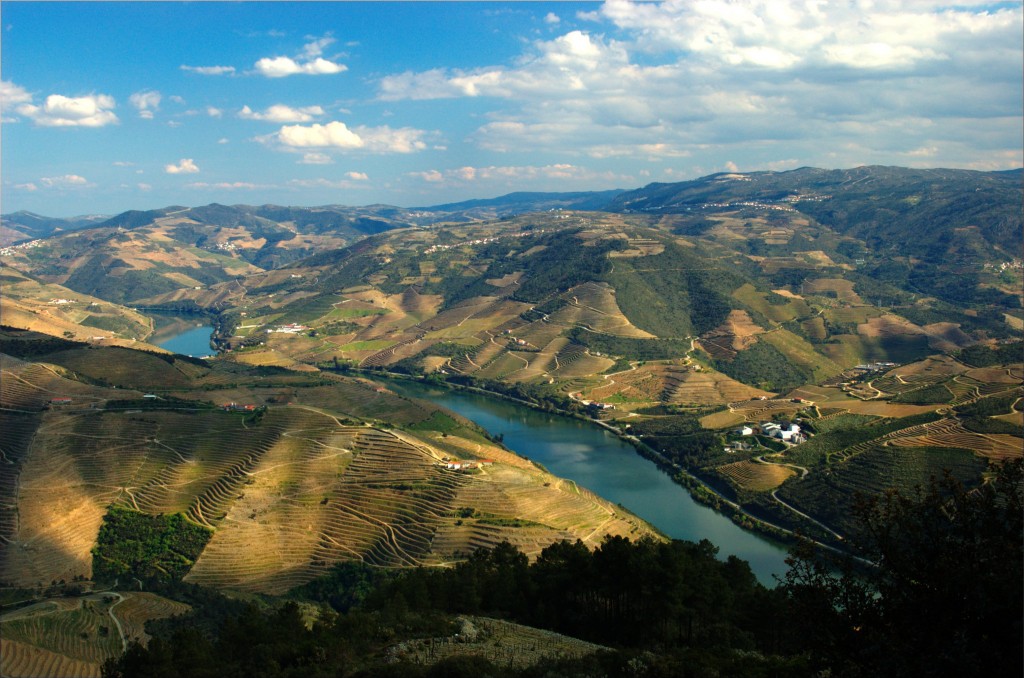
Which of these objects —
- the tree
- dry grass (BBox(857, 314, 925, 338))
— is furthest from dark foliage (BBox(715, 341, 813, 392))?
the tree

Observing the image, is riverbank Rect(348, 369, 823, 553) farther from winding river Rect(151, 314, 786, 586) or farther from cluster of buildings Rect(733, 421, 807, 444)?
cluster of buildings Rect(733, 421, 807, 444)

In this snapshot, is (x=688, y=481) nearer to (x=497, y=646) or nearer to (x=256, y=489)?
(x=256, y=489)

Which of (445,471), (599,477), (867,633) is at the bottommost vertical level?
(599,477)

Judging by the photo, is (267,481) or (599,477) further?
(599,477)

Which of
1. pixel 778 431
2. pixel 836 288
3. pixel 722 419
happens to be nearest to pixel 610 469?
pixel 778 431

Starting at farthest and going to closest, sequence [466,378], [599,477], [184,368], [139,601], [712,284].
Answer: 1. [712,284]
2. [466,378]
3. [184,368]
4. [599,477]
5. [139,601]

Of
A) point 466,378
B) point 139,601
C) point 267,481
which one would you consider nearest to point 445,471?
point 267,481

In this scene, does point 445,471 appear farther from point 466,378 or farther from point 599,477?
point 466,378
